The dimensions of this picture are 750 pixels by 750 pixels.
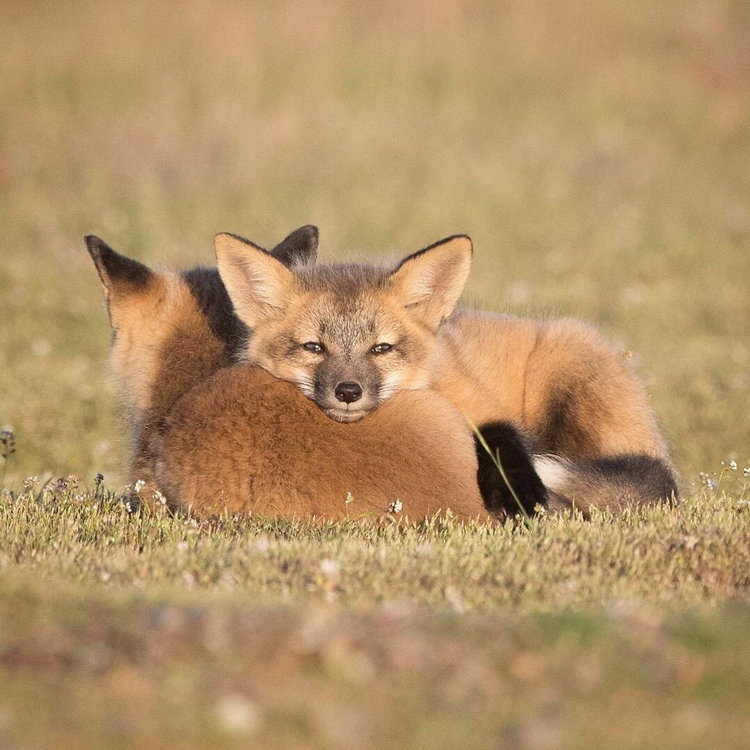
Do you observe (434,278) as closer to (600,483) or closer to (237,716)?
(600,483)

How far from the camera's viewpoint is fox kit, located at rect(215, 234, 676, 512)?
598cm

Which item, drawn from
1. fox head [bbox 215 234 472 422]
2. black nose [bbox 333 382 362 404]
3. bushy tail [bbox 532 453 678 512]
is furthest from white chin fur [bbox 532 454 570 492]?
black nose [bbox 333 382 362 404]

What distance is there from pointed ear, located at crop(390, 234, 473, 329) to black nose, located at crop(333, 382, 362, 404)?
38.1 inches

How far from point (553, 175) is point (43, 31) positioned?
12.4m

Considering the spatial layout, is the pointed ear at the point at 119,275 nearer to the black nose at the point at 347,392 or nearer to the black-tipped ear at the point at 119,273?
the black-tipped ear at the point at 119,273

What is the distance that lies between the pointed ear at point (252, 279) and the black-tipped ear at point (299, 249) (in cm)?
57

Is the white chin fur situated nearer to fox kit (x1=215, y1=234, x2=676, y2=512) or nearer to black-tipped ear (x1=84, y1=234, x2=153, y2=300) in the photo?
fox kit (x1=215, y1=234, x2=676, y2=512)

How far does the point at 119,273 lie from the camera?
6496 millimetres

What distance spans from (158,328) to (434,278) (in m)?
1.76

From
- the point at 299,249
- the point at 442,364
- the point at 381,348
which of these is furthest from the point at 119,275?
the point at 442,364

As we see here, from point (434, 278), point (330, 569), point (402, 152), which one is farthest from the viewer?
point (402, 152)

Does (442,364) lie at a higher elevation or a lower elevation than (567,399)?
higher

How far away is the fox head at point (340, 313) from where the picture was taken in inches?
245

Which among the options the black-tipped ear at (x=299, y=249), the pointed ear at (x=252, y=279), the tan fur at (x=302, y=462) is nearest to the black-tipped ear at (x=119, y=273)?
the pointed ear at (x=252, y=279)
